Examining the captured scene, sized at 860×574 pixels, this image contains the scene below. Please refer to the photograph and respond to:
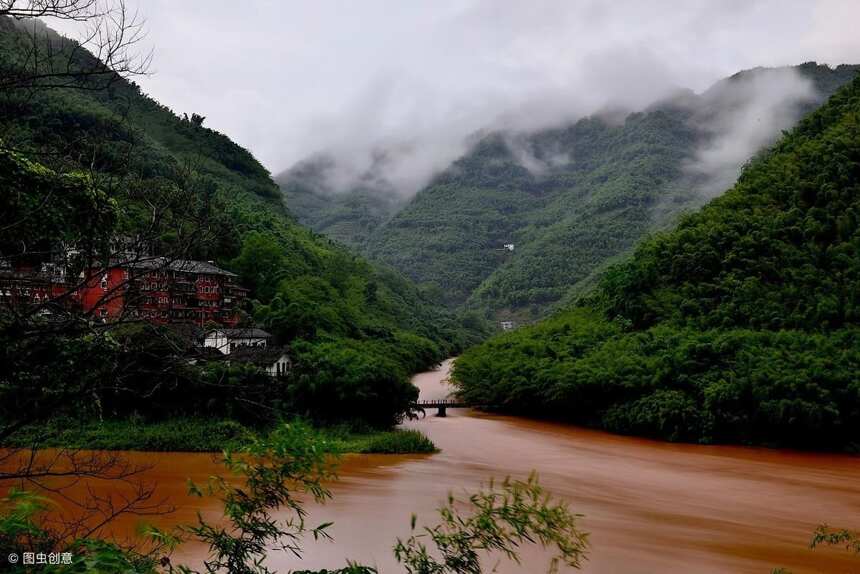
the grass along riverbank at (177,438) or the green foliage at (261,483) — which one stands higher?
the green foliage at (261,483)

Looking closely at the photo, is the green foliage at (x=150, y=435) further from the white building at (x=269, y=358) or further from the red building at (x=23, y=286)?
the red building at (x=23, y=286)

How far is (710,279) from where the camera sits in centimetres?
3406

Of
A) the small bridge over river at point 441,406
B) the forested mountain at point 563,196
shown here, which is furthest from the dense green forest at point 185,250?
the forested mountain at point 563,196

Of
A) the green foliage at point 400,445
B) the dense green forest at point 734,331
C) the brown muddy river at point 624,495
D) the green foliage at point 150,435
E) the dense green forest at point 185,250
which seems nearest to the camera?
the dense green forest at point 185,250

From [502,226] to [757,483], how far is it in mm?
100834

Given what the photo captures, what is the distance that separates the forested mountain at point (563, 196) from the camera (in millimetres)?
87875

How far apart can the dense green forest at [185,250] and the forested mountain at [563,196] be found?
750 inches

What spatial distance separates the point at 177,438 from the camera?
Answer: 21.4 meters

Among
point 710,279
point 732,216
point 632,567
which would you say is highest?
point 732,216

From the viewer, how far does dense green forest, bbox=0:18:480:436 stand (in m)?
3.93

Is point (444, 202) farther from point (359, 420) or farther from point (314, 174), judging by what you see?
point (359, 420)

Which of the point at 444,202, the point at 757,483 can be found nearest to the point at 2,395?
the point at 757,483

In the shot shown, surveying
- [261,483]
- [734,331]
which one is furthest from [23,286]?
[734,331]

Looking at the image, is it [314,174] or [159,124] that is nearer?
[159,124]
